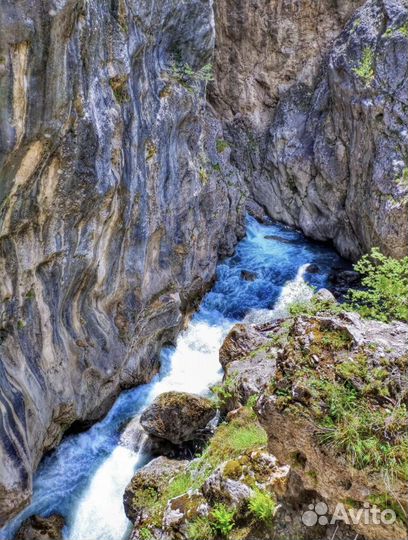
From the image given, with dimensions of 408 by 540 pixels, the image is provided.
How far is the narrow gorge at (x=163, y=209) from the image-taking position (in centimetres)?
635

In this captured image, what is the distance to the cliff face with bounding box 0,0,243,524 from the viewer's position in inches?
244

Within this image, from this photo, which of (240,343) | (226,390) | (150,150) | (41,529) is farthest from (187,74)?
(41,529)

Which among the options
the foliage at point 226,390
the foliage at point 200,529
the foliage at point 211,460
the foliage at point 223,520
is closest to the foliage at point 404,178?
the foliage at point 226,390

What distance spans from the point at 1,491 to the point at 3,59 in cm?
670

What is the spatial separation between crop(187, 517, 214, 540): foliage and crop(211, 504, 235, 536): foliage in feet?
0.35

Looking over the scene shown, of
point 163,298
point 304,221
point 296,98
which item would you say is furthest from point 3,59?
point 296,98

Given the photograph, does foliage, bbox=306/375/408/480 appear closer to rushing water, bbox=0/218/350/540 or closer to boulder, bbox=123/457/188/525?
boulder, bbox=123/457/188/525

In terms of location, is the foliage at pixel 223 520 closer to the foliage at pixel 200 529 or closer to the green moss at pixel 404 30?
the foliage at pixel 200 529

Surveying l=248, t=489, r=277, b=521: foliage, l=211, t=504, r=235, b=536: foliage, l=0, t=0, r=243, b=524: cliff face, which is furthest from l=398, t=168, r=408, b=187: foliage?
l=211, t=504, r=235, b=536: foliage

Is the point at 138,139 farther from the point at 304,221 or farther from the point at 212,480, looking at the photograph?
the point at 304,221

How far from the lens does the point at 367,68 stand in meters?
16.4

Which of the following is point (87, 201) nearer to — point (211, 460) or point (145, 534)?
point (211, 460)

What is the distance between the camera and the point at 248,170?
23547mm

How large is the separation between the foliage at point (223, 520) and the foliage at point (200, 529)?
0.35ft
